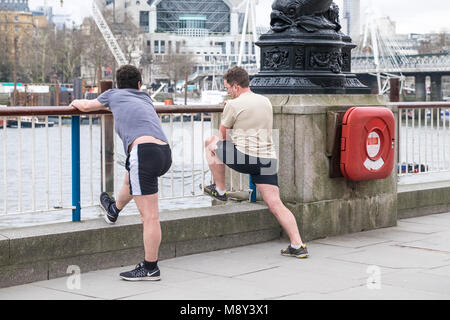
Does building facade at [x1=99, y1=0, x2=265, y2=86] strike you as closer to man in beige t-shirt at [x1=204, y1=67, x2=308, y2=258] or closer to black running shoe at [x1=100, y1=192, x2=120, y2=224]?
man in beige t-shirt at [x1=204, y1=67, x2=308, y2=258]

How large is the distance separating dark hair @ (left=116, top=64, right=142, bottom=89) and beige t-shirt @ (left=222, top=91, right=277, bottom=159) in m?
1.17

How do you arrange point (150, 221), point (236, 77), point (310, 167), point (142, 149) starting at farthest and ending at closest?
point (310, 167) → point (236, 77) → point (150, 221) → point (142, 149)

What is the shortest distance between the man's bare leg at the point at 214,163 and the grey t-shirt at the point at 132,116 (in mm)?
1427

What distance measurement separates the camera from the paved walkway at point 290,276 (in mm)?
A: 5961

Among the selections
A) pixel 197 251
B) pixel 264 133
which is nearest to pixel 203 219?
pixel 197 251

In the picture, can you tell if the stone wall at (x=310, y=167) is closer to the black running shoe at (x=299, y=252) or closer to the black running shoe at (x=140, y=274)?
the black running shoe at (x=299, y=252)

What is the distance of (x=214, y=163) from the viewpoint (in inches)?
307

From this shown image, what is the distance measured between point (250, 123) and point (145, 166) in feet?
4.73

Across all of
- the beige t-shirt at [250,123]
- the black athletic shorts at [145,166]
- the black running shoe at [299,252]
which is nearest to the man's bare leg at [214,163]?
the beige t-shirt at [250,123]

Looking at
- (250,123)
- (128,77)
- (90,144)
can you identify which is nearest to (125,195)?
(90,144)

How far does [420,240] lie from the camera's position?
831 cm

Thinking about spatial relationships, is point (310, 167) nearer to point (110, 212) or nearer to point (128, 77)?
point (110, 212)

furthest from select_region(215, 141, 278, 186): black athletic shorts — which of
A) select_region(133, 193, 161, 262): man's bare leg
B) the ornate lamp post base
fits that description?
select_region(133, 193, 161, 262): man's bare leg

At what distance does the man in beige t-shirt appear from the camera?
7336mm
